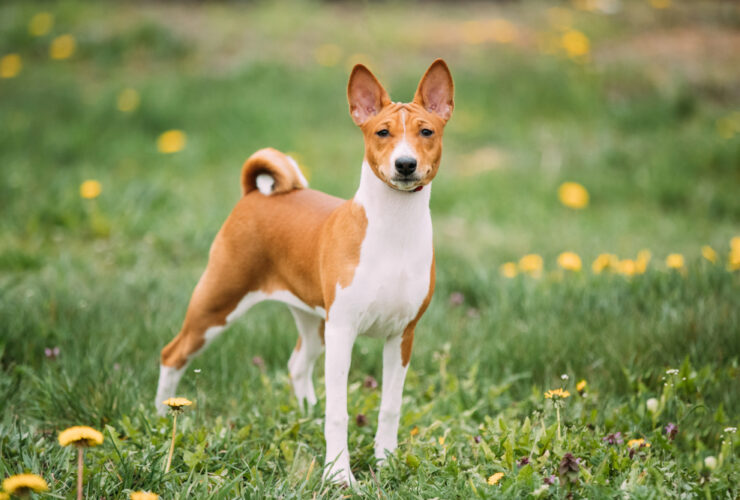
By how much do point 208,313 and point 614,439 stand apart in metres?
1.74

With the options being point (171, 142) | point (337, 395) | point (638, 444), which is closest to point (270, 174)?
point (337, 395)

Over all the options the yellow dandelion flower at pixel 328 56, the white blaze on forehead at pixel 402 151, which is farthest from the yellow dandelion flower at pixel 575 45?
the white blaze on forehead at pixel 402 151

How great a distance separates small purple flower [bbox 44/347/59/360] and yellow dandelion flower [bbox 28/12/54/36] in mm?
6857

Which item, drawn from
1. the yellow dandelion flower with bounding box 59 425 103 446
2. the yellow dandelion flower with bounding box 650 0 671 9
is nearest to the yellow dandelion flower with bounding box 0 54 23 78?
the yellow dandelion flower with bounding box 59 425 103 446

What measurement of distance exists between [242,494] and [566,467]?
1.07 meters

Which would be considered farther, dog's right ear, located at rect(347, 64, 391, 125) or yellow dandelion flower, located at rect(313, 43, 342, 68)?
yellow dandelion flower, located at rect(313, 43, 342, 68)

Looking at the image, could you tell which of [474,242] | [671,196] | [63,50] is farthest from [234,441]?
[63,50]

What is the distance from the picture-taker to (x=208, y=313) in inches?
126

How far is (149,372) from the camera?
3.61m

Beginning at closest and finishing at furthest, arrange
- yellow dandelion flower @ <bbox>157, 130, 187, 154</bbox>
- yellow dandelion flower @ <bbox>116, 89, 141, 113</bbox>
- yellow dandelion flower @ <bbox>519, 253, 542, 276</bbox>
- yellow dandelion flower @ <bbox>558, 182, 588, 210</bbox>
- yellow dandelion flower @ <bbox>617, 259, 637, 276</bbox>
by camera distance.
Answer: yellow dandelion flower @ <bbox>617, 259, 637, 276</bbox>, yellow dandelion flower @ <bbox>519, 253, 542, 276</bbox>, yellow dandelion flower @ <bbox>558, 182, 588, 210</bbox>, yellow dandelion flower @ <bbox>157, 130, 187, 154</bbox>, yellow dandelion flower @ <bbox>116, 89, 141, 113</bbox>

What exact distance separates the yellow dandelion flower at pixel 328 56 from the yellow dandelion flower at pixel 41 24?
11.2 feet

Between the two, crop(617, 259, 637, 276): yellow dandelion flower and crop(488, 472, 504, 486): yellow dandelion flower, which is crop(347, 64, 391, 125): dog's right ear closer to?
crop(488, 472, 504, 486): yellow dandelion flower

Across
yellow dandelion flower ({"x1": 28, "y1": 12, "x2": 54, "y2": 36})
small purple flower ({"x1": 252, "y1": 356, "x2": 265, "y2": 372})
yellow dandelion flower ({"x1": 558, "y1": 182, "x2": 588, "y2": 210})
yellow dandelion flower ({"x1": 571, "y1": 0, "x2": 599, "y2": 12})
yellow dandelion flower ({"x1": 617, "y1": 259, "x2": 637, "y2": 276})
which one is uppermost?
yellow dandelion flower ({"x1": 571, "y1": 0, "x2": 599, "y2": 12})

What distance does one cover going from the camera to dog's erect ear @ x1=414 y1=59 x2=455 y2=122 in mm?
2732
